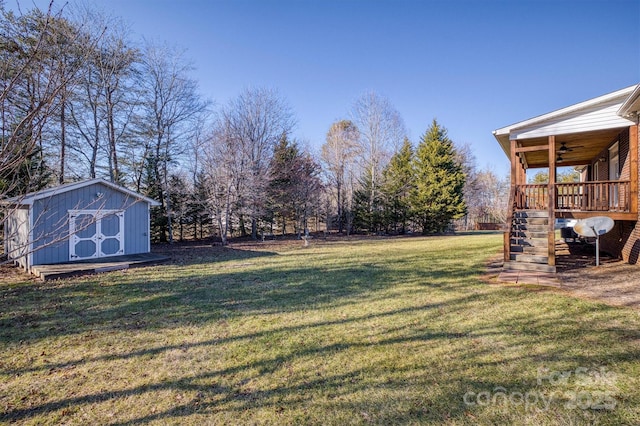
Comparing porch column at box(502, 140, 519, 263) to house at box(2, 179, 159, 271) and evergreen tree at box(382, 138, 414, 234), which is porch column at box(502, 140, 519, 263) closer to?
house at box(2, 179, 159, 271)

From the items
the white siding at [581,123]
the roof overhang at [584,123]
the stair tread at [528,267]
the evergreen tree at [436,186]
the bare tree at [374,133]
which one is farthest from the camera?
the bare tree at [374,133]

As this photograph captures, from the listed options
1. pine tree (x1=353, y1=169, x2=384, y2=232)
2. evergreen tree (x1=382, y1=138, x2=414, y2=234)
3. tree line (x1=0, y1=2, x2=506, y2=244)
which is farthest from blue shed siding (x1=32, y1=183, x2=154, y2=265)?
evergreen tree (x1=382, y1=138, x2=414, y2=234)

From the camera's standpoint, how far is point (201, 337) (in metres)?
4.06

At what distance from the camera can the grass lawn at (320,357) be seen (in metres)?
2.55

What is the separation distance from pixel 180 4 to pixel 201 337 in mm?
8593

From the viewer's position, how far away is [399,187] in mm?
23375

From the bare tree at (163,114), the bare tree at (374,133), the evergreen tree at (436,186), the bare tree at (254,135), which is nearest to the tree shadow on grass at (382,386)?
the bare tree at (254,135)

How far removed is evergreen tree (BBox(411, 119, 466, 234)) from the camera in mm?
22031

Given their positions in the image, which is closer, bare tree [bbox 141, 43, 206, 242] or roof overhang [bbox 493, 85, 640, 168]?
roof overhang [bbox 493, 85, 640, 168]

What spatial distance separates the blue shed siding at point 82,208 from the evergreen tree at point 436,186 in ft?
58.1

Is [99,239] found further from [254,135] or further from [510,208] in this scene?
[510,208]

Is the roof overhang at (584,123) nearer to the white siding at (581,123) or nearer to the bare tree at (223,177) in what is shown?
the white siding at (581,123)

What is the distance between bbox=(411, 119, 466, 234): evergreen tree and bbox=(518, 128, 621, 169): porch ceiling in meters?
7.62

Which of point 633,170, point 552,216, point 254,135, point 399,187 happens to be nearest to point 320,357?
point 552,216
